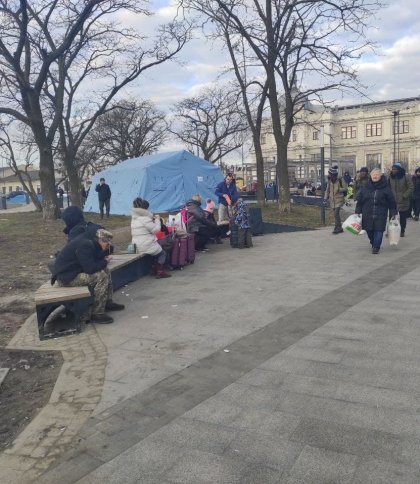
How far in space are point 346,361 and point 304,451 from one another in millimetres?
1526

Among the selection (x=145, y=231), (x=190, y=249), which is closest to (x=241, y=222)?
(x=190, y=249)

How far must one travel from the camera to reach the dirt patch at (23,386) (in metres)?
3.64

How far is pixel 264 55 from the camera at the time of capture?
55.5 ft

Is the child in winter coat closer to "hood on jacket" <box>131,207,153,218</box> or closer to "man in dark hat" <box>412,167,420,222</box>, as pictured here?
"hood on jacket" <box>131,207,153,218</box>

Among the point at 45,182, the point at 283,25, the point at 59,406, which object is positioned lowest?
the point at 59,406

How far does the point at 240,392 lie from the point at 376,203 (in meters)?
6.51

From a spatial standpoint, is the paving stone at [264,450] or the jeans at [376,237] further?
the jeans at [376,237]

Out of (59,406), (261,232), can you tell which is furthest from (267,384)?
(261,232)

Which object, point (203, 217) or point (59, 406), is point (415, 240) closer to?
point (203, 217)

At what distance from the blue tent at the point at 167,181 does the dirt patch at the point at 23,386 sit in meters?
15.9

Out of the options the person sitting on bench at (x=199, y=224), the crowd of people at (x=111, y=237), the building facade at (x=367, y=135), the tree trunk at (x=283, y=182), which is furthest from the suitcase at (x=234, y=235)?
the building facade at (x=367, y=135)

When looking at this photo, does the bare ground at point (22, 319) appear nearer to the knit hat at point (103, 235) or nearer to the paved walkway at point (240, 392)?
the paved walkway at point (240, 392)

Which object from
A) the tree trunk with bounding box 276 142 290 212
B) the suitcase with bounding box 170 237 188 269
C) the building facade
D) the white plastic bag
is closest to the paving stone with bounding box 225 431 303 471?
the suitcase with bounding box 170 237 188 269

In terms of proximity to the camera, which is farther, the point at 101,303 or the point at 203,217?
the point at 203,217
